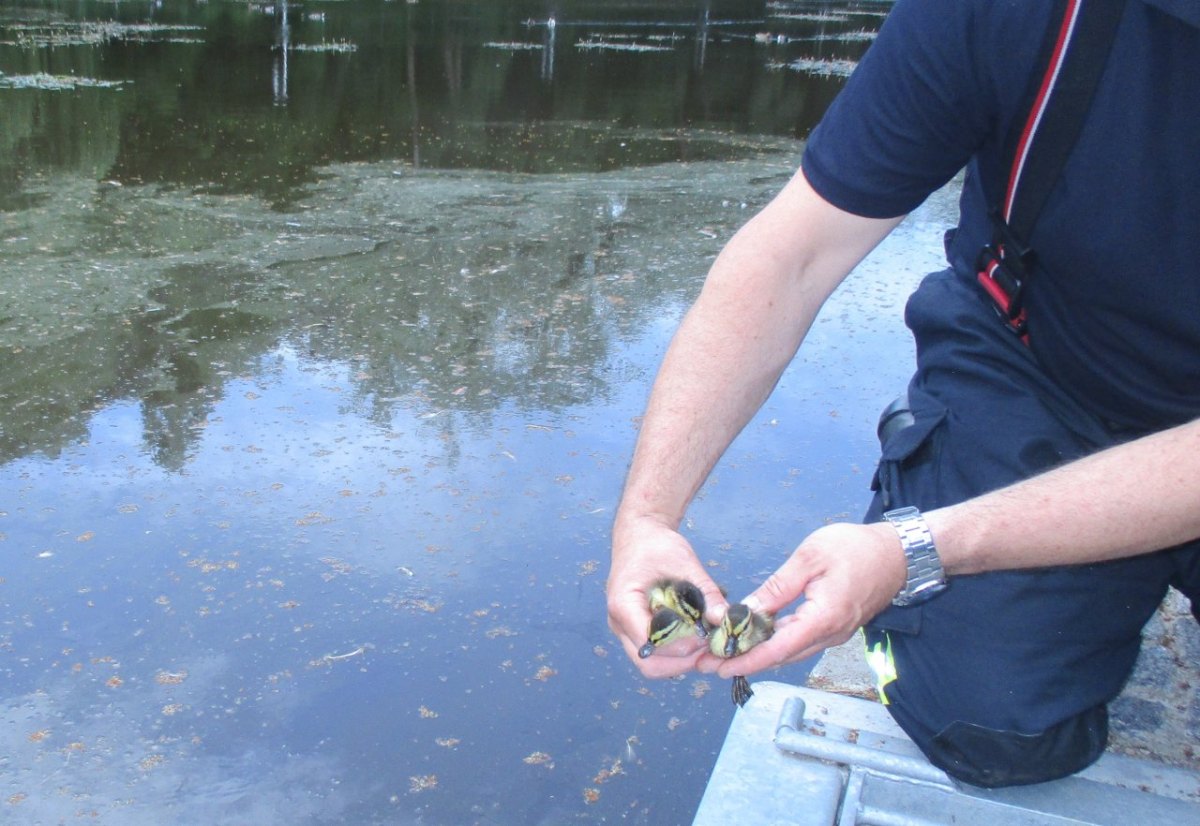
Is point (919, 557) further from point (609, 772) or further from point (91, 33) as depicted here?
point (91, 33)

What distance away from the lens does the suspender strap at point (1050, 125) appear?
6.42ft

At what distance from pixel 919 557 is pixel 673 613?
Answer: 0.44m

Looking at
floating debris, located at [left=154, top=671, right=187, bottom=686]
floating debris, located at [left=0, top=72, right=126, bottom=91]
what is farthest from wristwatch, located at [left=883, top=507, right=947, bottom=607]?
floating debris, located at [left=0, top=72, right=126, bottom=91]

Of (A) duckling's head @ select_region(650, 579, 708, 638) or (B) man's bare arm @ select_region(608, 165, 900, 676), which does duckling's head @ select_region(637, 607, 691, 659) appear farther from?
(B) man's bare arm @ select_region(608, 165, 900, 676)

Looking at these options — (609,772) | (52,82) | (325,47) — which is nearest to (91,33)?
(325,47)

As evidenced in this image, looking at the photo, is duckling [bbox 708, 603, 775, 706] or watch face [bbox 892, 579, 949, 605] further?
watch face [bbox 892, 579, 949, 605]

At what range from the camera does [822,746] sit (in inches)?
85.8

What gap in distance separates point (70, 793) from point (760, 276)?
175 cm

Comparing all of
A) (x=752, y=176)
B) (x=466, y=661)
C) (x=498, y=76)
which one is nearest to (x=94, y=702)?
(x=466, y=661)

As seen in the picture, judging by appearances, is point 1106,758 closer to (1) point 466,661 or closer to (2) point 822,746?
(2) point 822,746

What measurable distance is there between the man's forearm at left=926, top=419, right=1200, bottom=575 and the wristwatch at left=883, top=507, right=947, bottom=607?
0.02 metres

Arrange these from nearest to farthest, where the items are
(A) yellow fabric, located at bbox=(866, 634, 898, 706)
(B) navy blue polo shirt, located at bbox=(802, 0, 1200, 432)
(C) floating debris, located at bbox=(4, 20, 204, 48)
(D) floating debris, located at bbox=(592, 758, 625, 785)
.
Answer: (B) navy blue polo shirt, located at bbox=(802, 0, 1200, 432), (A) yellow fabric, located at bbox=(866, 634, 898, 706), (D) floating debris, located at bbox=(592, 758, 625, 785), (C) floating debris, located at bbox=(4, 20, 204, 48)

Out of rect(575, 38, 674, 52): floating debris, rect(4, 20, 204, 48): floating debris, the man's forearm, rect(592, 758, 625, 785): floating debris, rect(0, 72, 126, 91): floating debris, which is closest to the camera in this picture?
the man's forearm

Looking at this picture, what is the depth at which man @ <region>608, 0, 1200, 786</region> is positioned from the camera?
1835mm
